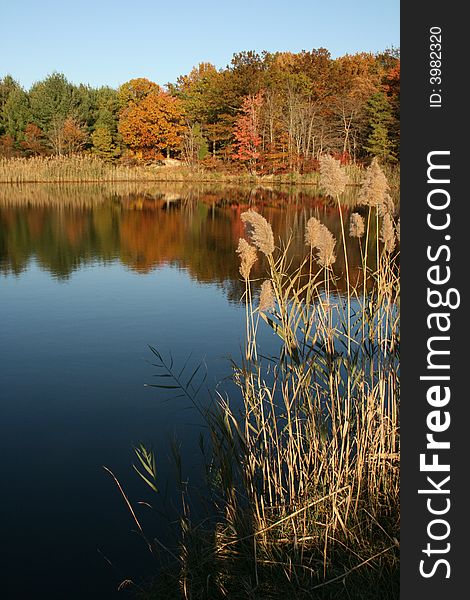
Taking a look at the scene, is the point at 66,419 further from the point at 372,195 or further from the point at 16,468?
the point at 372,195

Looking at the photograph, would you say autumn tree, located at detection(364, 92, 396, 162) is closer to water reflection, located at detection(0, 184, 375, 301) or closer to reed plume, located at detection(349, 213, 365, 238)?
water reflection, located at detection(0, 184, 375, 301)

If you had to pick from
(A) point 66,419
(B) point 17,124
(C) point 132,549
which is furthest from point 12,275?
(B) point 17,124

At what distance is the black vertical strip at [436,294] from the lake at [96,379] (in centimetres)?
205

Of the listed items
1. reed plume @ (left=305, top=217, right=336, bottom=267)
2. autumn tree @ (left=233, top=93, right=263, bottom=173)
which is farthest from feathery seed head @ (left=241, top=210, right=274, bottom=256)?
autumn tree @ (left=233, top=93, right=263, bottom=173)

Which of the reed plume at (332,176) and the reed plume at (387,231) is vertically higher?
the reed plume at (332,176)

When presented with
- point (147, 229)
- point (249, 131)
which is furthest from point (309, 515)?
point (249, 131)

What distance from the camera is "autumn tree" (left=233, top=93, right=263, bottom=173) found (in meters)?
35.0

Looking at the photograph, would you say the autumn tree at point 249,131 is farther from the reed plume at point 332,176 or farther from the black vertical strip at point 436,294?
the black vertical strip at point 436,294

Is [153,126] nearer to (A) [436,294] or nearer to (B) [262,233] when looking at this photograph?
(B) [262,233]

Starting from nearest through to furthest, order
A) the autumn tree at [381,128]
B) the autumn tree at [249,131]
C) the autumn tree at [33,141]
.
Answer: the autumn tree at [381,128], the autumn tree at [249,131], the autumn tree at [33,141]

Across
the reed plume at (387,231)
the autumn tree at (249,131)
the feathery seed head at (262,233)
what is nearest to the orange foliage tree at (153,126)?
the autumn tree at (249,131)

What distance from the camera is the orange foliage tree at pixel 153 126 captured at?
38938 mm

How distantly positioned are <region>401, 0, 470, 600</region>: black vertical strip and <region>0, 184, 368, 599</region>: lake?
205 cm

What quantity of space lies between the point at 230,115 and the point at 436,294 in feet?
123
